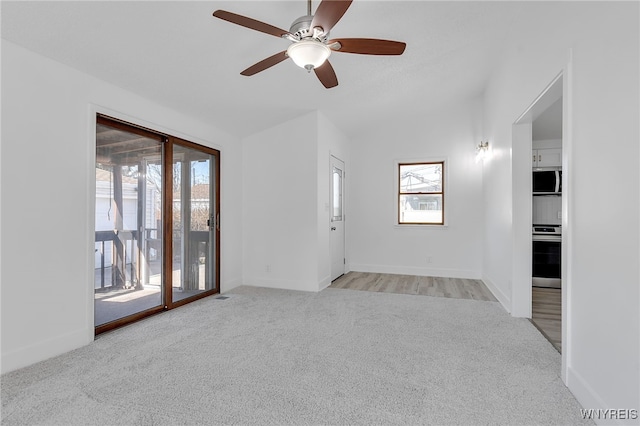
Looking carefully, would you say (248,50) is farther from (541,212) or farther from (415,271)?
Answer: (541,212)

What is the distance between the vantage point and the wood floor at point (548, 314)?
3.02m

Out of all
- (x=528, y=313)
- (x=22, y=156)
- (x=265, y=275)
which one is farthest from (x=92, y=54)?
(x=528, y=313)

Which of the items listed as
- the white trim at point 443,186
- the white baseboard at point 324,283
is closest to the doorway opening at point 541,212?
the white trim at point 443,186

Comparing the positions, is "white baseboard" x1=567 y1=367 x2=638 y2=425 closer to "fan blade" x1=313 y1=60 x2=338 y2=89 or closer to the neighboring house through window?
"fan blade" x1=313 y1=60 x2=338 y2=89

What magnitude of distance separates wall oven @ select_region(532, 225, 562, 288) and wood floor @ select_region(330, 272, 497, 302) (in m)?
0.87

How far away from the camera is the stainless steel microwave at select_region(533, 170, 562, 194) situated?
5.09 m

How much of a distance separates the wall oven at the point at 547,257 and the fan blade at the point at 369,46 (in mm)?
4398

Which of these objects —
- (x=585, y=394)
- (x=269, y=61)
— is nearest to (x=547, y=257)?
(x=585, y=394)

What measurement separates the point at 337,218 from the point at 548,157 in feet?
12.0

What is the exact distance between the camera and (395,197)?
6.16 meters

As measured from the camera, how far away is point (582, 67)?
1995 millimetres

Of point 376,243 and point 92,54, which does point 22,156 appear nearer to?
point 92,54

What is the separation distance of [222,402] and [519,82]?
3.95 metres

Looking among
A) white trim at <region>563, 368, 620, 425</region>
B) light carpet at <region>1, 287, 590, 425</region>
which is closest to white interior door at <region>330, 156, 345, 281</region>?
light carpet at <region>1, 287, 590, 425</region>
